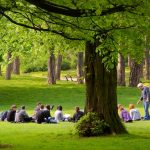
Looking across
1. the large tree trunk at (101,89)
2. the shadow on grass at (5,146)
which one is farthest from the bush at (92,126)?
the shadow on grass at (5,146)

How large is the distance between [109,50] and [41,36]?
19.3 ft

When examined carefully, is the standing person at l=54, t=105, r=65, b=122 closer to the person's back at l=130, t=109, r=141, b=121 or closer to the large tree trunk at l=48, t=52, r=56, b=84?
the person's back at l=130, t=109, r=141, b=121

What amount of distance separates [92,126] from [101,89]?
1360 millimetres

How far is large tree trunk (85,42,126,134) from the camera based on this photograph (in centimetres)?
1819

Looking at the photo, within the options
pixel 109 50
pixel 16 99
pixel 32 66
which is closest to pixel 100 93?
pixel 109 50

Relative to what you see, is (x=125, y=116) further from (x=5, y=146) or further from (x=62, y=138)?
(x=5, y=146)

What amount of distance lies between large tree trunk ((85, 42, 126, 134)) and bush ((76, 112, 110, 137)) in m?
0.21

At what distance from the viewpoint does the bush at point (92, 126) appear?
1822cm

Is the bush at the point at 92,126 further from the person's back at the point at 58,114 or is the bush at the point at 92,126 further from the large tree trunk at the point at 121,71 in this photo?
the large tree trunk at the point at 121,71

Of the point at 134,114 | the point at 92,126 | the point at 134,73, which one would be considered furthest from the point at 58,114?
the point at 134,73

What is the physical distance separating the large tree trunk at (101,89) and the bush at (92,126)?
0.68 feet

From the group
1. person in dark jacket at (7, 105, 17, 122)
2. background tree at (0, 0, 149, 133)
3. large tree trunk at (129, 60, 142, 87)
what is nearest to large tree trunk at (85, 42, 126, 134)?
background tree at (0, 0, 149, 133)

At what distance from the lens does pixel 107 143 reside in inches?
633

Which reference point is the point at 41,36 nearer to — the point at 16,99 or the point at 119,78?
the point at 16,99
